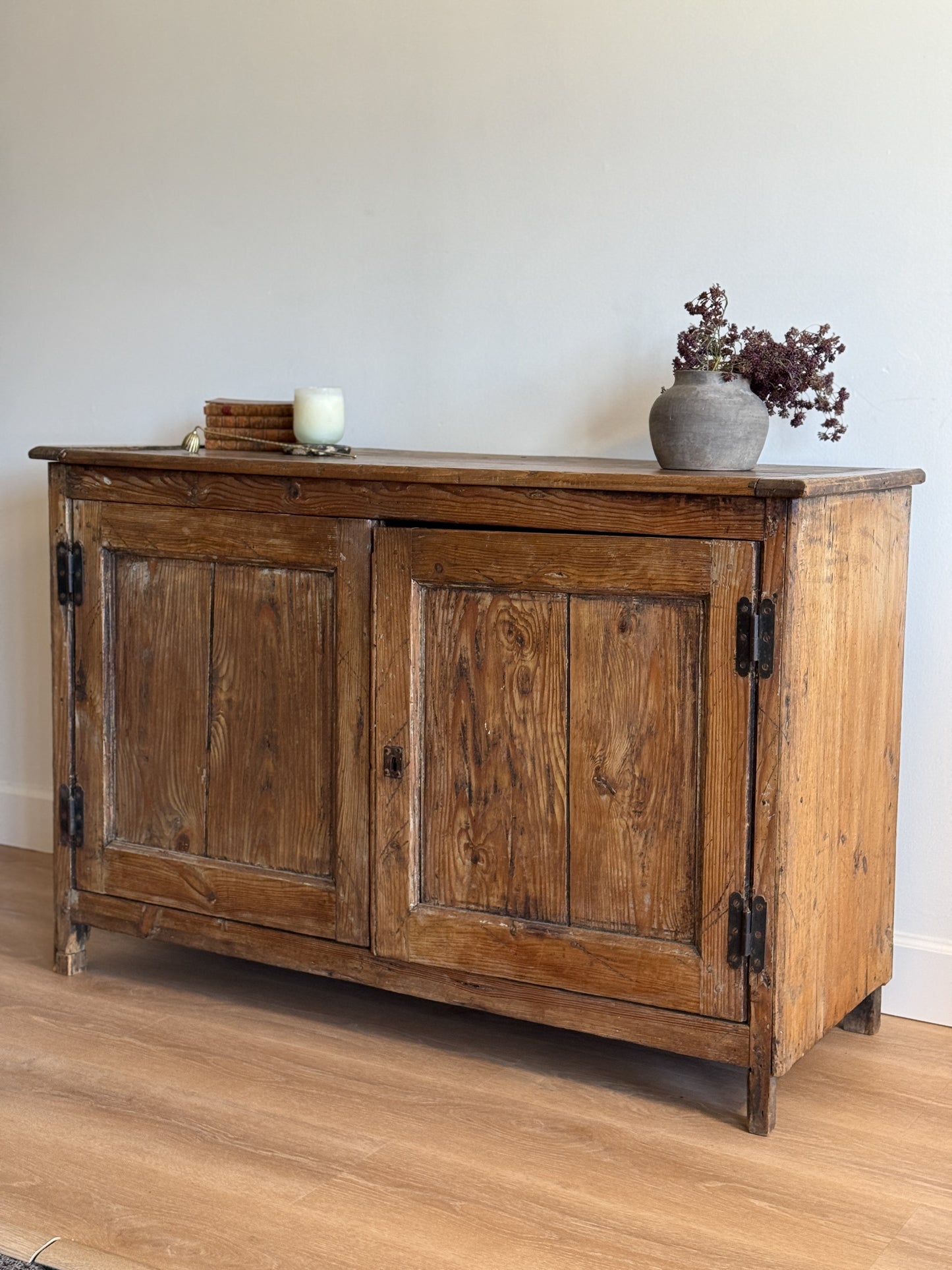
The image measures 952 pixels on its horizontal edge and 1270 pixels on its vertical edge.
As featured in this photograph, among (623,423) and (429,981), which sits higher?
(623,423)

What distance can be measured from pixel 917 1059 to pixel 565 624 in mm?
874

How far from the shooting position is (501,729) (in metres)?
2.06

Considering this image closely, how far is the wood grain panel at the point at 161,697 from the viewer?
7.65 feet

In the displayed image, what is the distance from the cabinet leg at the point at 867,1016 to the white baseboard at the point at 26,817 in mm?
1822

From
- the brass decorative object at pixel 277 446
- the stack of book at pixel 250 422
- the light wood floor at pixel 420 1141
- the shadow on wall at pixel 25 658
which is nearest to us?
the light wood floor at pixel 420 1141

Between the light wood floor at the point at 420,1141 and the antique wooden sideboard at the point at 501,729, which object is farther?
the antique wooden sideboard at the point at 501,729

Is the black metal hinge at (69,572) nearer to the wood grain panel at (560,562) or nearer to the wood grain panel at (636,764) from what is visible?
the wood grain panel at (560,562)

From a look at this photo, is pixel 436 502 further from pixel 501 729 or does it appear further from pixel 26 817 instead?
pixel 26 817

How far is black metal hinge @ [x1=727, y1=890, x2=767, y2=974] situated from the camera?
1.89 metres

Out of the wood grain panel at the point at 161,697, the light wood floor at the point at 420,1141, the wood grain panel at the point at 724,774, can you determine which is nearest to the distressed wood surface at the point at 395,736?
the light wood floor at the point at 420,1141

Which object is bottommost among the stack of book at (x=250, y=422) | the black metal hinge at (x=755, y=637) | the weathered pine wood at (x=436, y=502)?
the black metal hinge at (x=755, y=637)

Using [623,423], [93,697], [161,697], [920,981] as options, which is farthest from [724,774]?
[93,697]

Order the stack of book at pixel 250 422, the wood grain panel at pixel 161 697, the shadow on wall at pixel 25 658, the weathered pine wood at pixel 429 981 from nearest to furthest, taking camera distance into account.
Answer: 1. the weathered pine wood at pixel 429 981
2. the wood grain panel at pixel 161 697
3. the stack of book at pixel 250 422
4. the shadow on wall at pixel 25 658

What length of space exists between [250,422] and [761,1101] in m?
1.45
